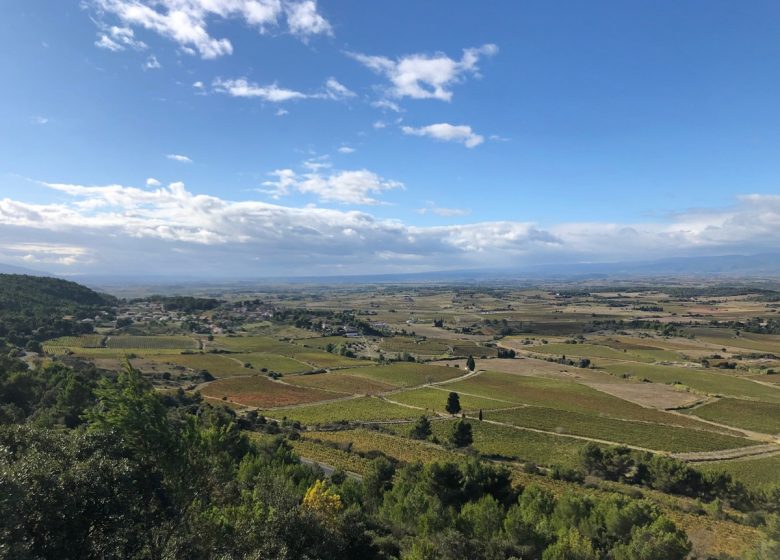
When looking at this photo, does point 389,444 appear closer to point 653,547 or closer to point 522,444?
point 522,444

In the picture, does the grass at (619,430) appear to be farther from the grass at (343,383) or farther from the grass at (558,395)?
the grass at (343,383)

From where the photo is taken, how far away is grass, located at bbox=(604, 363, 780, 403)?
251ft

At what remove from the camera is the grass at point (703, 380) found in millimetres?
76569

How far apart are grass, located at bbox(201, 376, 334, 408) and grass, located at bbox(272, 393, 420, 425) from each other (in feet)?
13.9

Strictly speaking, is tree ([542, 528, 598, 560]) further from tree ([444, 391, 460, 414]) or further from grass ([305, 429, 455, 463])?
tree ([444, 391, 460, 414])

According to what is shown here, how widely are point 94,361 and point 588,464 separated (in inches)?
3307

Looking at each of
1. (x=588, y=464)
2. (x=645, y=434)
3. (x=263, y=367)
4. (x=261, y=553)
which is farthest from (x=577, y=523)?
(x=263, y=367)

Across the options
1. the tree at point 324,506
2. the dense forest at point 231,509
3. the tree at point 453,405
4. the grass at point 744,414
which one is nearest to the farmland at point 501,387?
the grass at point 744,414

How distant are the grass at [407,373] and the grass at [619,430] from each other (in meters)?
24.3

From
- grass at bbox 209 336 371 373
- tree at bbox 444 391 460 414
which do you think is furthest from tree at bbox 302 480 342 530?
grass at bbox 209 336 371 373

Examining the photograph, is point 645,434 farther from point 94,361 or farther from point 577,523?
point 94,361

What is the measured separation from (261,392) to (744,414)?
7130 centimetres

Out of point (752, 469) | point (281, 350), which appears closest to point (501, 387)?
point (752, 469)

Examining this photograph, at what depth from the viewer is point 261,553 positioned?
1473 cm
